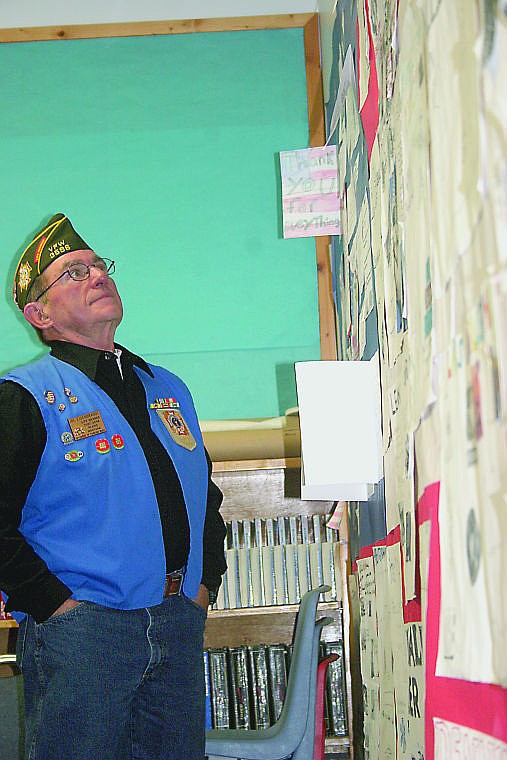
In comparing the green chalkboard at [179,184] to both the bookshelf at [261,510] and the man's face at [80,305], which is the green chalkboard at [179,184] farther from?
the man's face at [80,305]

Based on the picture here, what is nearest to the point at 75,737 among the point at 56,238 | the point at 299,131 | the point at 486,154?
the point at 56,238

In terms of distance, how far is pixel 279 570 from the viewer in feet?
8.92

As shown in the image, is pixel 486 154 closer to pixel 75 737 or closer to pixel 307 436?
pixel 307 436

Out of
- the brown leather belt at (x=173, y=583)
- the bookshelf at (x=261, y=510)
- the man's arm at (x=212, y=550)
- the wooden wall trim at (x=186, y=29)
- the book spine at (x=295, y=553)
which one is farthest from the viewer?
the wooden wall trim at (x=186, y=29)

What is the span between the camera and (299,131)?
3154mm

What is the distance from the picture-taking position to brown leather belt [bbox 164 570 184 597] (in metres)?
1.70

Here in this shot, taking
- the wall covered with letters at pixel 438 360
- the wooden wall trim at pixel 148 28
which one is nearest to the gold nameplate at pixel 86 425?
the wall covered with letters at pixel 438 360

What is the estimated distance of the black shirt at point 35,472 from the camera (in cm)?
158

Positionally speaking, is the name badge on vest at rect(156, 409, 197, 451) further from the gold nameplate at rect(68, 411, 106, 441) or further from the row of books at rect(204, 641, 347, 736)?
the row of books at rect(204, 641, 347, 736)

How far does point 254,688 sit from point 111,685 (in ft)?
3.99

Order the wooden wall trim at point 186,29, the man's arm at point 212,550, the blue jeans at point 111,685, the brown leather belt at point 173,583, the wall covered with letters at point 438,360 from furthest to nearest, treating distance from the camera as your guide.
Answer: the wooden wall trim at point 186,29 < the man's arm at point 212,550 < the brown leather belt at point 173,583 < the blue jeans at point 111,685 < the wall covered with letters at point 438,360

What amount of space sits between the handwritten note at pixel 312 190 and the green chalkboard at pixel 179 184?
531 mm

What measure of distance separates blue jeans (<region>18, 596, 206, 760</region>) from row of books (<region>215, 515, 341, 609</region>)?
3.30 ft

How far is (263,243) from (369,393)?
5.03ft
